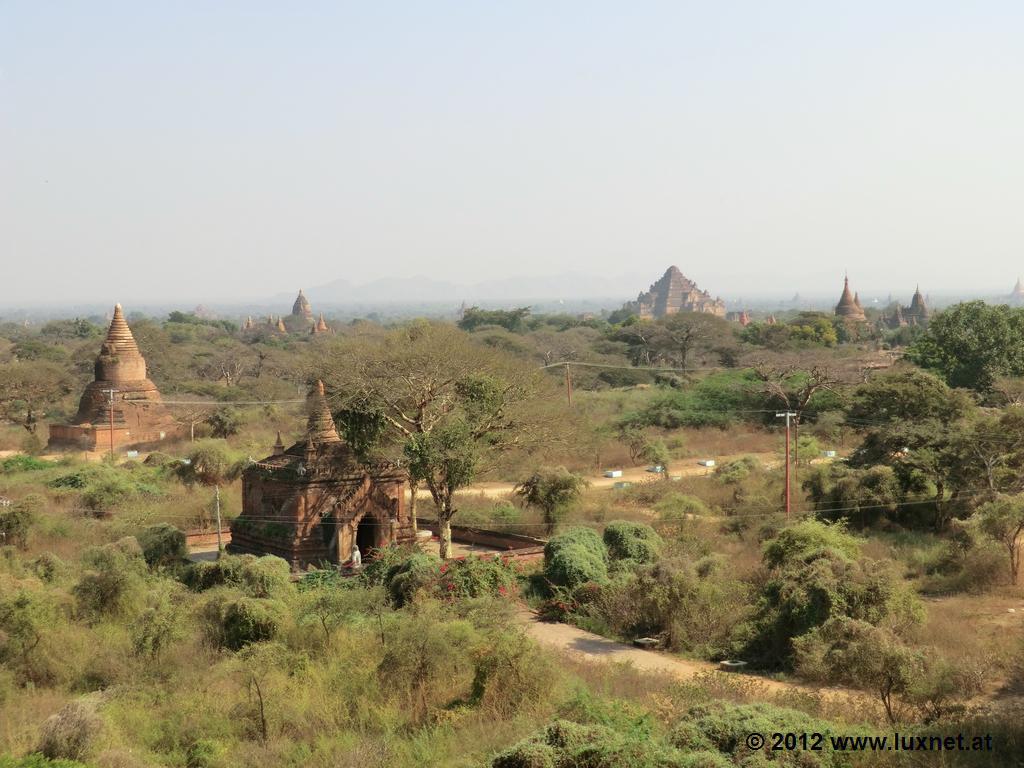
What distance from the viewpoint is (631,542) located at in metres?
20.4

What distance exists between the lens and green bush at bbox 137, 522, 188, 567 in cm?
1983

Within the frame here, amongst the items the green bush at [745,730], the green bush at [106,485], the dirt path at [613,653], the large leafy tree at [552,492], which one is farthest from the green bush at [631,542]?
the green bush at [106,485]

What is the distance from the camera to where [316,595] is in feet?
50.5

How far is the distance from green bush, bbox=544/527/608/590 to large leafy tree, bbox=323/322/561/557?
2.46m

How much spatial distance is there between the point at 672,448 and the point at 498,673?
2715 cm

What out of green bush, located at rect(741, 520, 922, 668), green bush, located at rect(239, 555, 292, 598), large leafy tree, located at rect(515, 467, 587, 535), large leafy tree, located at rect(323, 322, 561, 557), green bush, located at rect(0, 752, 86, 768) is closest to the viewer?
green bush, located at rect(0, 752, 86, 768)

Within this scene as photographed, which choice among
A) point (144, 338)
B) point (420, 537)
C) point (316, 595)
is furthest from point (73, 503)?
point (144, 338)

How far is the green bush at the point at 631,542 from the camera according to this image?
20188 millimetres

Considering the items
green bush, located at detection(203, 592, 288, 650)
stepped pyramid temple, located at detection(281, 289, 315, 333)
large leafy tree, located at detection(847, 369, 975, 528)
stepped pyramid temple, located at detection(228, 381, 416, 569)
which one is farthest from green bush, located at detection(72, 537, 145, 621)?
stepped pyramid temple, located at detection(281, 289, 315, 333)

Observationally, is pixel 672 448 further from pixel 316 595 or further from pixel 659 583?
pixel 316 595

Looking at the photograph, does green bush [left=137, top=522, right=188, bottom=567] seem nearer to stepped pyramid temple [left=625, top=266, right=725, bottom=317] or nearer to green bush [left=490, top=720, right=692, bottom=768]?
green bush [left=490, top=720, right=692, bottom=768]

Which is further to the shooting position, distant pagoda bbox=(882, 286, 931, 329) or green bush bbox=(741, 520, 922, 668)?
distant pagoda bbox=(882, 286, 931, 329)

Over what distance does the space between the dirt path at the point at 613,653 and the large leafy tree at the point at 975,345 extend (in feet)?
96.2

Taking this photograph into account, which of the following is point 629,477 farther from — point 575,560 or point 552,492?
point 575,560
